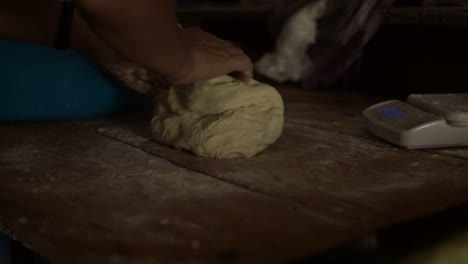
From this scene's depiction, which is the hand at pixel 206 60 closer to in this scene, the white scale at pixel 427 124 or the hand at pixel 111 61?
the hand at pixel 111 61

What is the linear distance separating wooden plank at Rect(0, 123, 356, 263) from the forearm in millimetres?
185

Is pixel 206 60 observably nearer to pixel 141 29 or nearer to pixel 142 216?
pixel 141 29

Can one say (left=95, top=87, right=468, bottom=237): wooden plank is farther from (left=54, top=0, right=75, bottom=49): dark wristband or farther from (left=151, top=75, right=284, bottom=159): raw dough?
(left=54, top=0, right=75, bottom=49): dark wristband

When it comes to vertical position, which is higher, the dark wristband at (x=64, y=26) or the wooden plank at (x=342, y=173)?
the dark wristband at (x=64, y=26)

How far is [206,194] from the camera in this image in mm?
793

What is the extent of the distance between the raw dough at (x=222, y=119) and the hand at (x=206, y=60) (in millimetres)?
33

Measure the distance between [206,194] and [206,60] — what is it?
13.0 inches

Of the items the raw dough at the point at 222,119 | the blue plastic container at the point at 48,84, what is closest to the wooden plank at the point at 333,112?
the raw dough at the point at 222,119

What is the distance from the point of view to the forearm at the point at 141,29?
78 cm

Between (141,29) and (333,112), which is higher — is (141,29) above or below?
above

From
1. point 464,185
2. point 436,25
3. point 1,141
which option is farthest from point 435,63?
point 1,141

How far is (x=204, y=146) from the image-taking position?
0.99 m

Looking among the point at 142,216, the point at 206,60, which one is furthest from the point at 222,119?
the point at 142,216

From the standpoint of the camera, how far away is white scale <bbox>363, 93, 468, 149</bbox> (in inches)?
40.3
